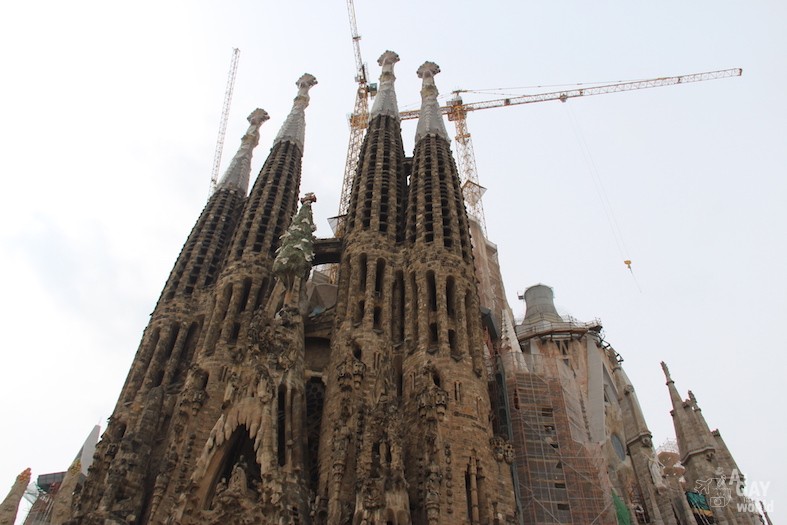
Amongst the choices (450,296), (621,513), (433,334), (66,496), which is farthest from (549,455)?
(66,496)

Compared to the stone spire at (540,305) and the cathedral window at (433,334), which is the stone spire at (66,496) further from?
the stone spire at (540,305)

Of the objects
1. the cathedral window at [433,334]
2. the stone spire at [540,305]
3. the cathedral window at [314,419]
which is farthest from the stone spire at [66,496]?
the stone spire at [540,305]

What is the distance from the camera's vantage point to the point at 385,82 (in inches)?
1674

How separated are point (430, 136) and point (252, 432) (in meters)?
20.1

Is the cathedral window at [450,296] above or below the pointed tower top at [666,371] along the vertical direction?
below

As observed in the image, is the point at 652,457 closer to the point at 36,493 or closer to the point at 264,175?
the point at 264,175

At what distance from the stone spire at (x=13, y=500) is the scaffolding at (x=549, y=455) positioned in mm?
20680

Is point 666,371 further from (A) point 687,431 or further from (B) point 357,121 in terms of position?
(B) point 357,121

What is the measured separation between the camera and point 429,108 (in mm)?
38875

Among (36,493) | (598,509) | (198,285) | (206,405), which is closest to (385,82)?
(198,285)

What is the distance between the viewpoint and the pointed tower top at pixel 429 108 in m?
36.3

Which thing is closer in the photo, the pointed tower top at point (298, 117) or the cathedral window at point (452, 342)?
the cathedral window at point (452, 342)

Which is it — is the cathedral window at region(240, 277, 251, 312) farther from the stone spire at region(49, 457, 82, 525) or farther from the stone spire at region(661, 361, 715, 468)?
the stone spire at region(661, 361, 715, 468)

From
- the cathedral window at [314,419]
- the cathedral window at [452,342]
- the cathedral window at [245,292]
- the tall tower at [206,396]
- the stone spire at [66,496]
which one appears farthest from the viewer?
the cathedral window at [245,292]
